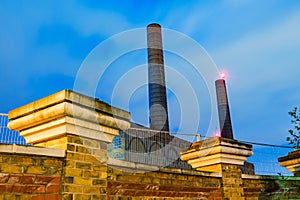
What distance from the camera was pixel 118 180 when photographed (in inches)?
145

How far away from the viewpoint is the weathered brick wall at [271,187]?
5.75 m

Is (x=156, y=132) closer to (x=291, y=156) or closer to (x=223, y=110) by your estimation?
(x=291, y=156)

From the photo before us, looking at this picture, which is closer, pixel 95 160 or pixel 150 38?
pixel 95 160

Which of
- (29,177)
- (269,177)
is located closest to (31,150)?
(29,177)

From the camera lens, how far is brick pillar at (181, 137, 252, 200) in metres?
5.27

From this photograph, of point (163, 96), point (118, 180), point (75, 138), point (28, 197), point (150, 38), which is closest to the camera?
point (28, 197)

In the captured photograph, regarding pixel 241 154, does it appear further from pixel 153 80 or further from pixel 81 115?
pixel 153 80

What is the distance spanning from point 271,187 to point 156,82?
18678 millimetres

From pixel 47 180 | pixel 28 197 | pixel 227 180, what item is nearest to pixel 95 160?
pixel 47 180

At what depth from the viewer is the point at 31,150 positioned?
2932 millimetres

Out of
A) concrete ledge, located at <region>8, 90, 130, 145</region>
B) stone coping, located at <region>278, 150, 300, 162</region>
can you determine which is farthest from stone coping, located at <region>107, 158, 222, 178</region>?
stone coping, located at <region>278, 150, 300, 162</region>

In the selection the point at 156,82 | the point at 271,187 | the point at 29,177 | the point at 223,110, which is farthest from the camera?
the point at 223,110

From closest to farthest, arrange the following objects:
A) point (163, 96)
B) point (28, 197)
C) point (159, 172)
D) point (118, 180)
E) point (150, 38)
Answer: point (28, 197) < point (118, 180) < point (159, 172) < point (163, 96) < point (150, 38)

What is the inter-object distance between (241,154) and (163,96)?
18.7 metres
